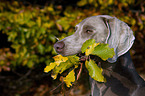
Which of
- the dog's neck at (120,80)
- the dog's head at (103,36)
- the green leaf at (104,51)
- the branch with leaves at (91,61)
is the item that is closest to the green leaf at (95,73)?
the branch with leaves at (91,61)

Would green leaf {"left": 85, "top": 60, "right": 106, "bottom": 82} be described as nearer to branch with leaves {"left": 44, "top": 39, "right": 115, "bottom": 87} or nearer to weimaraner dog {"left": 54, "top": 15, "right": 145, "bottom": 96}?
branch with leaves {"left": 44, "top": 39, "right": 115, "bottom": 87}

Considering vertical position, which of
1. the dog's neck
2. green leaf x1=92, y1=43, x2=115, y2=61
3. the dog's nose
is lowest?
the dog's neck

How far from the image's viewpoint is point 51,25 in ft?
11.2

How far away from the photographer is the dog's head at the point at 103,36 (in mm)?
1631

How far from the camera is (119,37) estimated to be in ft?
5.44

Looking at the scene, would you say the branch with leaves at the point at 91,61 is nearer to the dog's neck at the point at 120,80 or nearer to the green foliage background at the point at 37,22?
the dog's neck at the point at 120,80

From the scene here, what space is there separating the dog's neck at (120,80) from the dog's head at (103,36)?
→ 144 millimetres

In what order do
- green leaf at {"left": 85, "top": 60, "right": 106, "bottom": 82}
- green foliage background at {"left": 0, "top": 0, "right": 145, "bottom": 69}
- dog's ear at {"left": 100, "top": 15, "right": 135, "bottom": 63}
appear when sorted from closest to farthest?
green leaf at {"left": 85, "top": 60, "right": 106, "bottom": 82} → dog's ear at {"left": 100, "top": 15, "right": 135, "bottom": 63} → green foliage background at {"left": 0, "top": 0, "right": 145, "bottom": 69}

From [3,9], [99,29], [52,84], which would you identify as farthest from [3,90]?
[99,29]

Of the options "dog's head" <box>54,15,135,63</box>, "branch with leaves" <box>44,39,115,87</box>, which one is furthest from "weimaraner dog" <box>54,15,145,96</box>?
"branch with leaves" <box>44,39,115,87</box>

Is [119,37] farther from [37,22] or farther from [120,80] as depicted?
[37,22]

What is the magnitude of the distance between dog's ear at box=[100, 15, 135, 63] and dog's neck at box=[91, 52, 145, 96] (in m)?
0.13

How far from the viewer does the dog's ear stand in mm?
1627

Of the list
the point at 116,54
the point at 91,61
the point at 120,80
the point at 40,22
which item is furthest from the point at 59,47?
the point at 40,22
